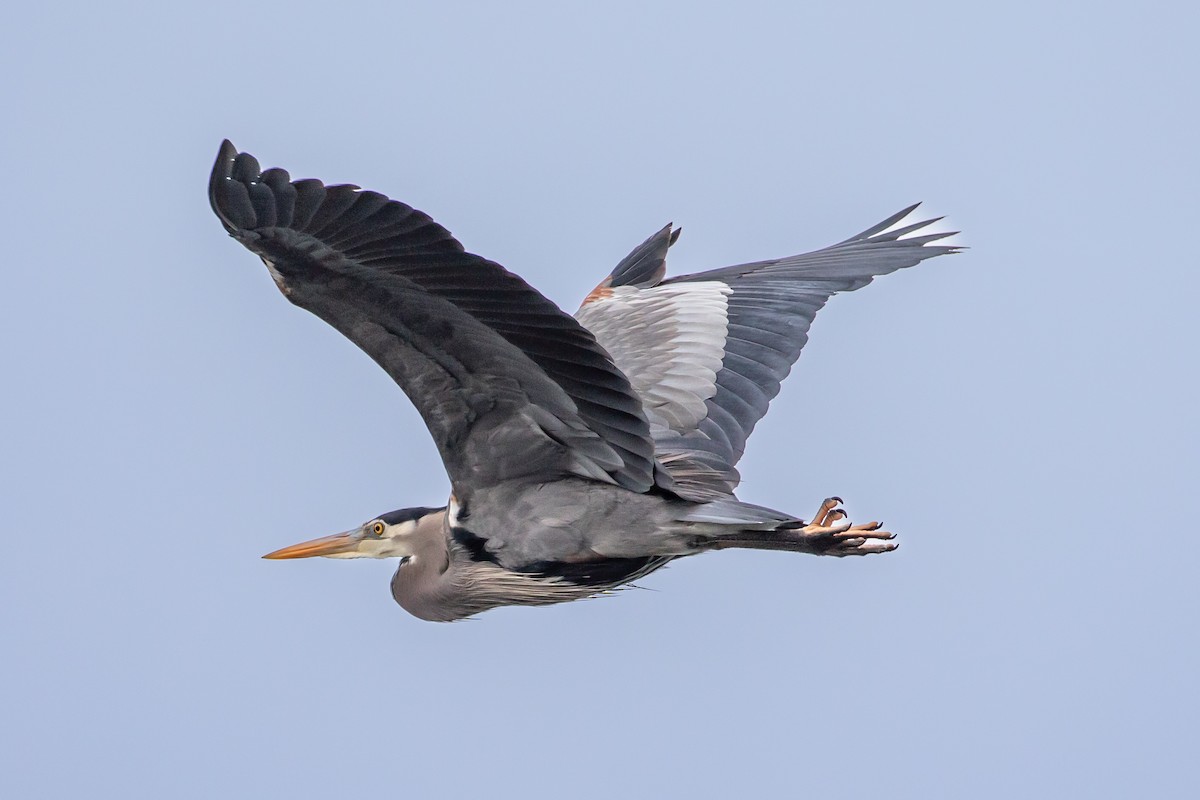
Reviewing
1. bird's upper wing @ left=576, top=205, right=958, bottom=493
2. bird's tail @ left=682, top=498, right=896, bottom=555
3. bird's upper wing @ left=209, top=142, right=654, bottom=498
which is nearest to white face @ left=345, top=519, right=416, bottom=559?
bird's upper wing @ left=209, top=142, right=654, bottom=498

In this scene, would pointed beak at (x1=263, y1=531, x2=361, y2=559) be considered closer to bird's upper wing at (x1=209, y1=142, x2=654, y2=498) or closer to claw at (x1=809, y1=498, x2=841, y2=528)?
bird's upper wing at (x1=209, y1=142, x2=654, y2=498)

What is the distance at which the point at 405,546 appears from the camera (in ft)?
19.9

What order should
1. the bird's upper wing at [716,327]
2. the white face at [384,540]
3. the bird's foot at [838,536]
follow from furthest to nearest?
1. the white face at [384,540]
2. the bird's upper wing at [716,327]
3. the bird's foot at [838,536]

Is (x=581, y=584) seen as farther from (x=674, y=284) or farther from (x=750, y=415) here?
(x=674, y=284)

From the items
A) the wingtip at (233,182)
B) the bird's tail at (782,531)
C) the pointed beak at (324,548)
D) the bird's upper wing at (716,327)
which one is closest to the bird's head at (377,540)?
the pointed beak at (324,548)

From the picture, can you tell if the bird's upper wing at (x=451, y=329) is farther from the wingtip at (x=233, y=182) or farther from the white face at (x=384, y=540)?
the white face at (x=384, y=540)

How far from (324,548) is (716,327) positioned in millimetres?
A: 1687

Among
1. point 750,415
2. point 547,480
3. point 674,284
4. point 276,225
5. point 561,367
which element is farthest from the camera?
point 674,284

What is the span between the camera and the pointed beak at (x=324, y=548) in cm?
623

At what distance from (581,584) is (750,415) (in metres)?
0.89

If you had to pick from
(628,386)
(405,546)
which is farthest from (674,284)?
(628,386)

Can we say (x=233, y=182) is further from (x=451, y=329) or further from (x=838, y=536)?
(x=838, y=536)

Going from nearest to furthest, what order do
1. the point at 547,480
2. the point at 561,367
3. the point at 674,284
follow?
the point at 561,367 < the point at 547,480 < the point at 674,284

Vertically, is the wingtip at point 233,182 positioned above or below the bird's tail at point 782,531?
above
